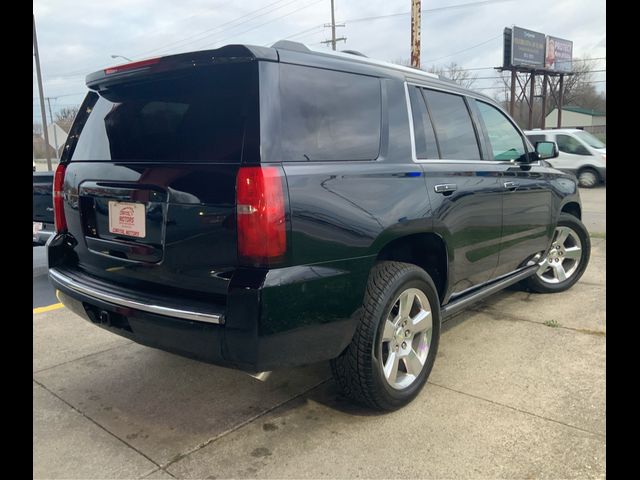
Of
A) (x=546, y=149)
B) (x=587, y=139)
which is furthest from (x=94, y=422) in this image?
(x=587, y=139)

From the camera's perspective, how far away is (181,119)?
8.53ft

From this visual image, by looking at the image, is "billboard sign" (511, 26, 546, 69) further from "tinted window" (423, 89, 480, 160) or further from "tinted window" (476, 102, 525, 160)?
"tinted window" (423, 89, 480, 160)

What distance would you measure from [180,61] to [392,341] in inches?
71.8

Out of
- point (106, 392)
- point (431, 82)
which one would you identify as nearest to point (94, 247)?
point (106, 392)

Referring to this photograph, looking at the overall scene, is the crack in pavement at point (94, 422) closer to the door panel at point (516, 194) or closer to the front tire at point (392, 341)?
the front tire at point (392, 341)

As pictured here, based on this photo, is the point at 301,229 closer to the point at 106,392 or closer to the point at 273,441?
the point at 273,441

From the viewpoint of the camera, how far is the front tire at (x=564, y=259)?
5285mm

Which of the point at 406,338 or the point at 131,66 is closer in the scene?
the point at 131,66

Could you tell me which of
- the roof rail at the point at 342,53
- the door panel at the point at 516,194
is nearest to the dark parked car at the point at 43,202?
the roof rail at the point at 342,53

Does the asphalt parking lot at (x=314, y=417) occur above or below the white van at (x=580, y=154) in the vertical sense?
below

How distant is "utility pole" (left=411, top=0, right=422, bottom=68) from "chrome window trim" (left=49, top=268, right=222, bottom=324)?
13387 millimetres

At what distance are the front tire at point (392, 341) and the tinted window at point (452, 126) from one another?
38.6 inches

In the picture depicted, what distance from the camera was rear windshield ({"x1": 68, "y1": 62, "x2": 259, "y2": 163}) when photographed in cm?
238

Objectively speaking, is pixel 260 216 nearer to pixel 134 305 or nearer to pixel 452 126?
pixel 134 305
